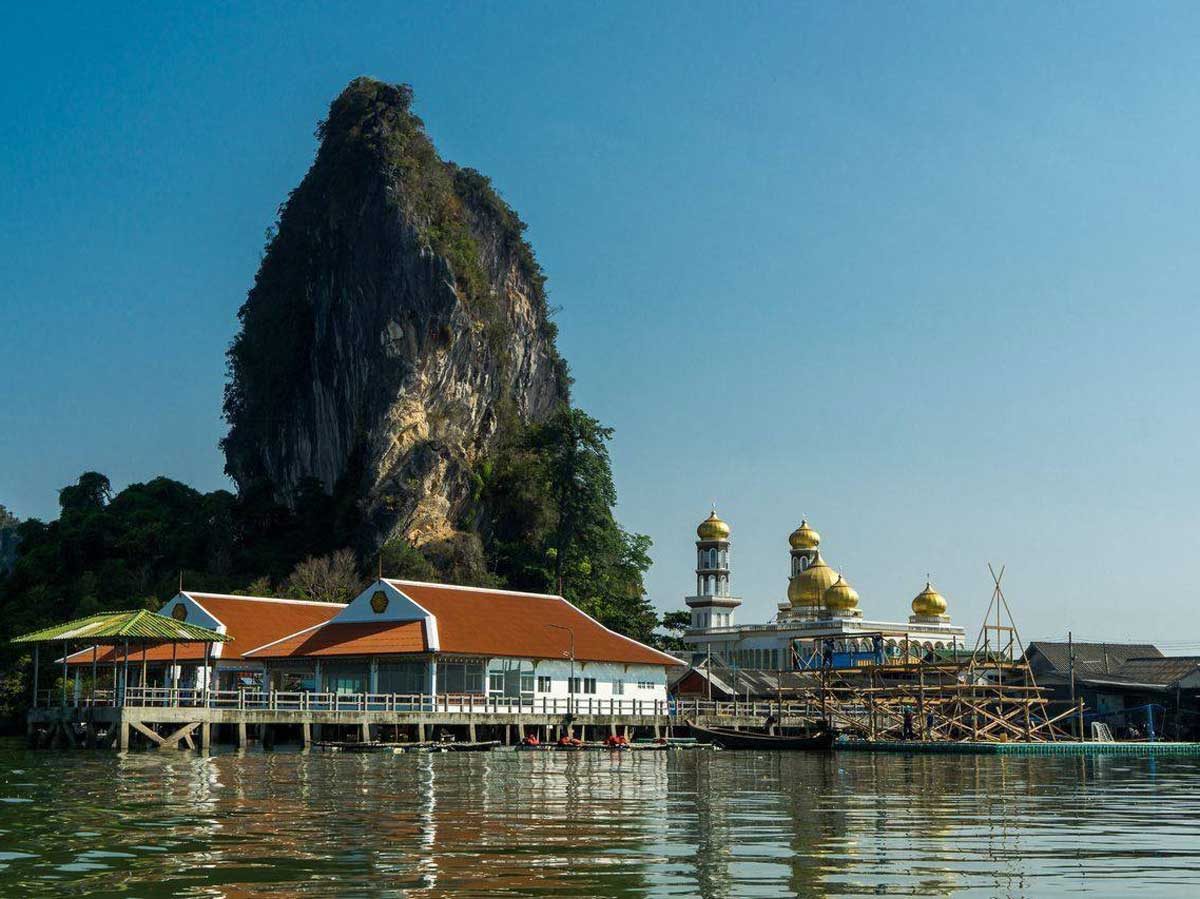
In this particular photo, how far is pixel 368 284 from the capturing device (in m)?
102

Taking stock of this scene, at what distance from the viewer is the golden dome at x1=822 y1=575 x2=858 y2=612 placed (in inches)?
4021

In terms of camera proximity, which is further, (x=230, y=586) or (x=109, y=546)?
(x=109, y=546)

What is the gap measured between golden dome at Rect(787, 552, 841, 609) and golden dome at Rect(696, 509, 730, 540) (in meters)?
9.52

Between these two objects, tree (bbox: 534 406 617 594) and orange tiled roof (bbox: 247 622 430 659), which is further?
tree (bbox: 534 406 617 594)

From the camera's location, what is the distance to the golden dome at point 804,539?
116 m

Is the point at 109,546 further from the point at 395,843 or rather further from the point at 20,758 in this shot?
the point at 395,843

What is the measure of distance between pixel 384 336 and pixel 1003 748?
5953 centimetres

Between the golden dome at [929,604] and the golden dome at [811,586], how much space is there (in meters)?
6.37

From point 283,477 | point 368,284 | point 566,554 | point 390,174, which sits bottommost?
point 566,554


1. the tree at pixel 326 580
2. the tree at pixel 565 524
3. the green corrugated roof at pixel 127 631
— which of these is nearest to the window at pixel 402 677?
the green corrugated roof at pixel 127 631

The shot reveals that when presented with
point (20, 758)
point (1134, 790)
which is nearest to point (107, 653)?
point (20, 758)

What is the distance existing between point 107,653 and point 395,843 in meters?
44.6

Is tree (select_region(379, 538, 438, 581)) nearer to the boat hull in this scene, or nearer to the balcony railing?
the balcony railing

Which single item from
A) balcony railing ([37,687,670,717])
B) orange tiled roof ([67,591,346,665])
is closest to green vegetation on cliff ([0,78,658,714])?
orange tiled roof ([67,591,346,665])
